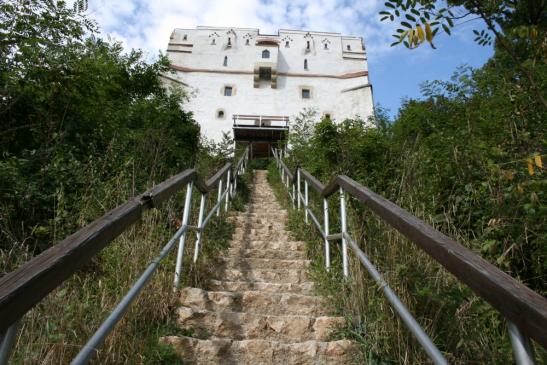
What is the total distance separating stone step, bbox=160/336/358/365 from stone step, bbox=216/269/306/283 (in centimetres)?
120

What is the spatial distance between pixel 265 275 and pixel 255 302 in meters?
0.63

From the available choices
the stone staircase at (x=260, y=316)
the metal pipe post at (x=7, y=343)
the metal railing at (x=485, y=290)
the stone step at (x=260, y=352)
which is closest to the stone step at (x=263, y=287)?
the stone staircase at (x=260, y=316)

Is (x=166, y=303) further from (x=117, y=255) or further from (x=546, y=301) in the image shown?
(x=546, y=301)

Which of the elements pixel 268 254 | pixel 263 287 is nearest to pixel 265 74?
pixel 268 254

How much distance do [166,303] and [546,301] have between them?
6.61ft

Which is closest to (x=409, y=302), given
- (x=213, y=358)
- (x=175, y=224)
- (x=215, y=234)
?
(x=213, y=358)

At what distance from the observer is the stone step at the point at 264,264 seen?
3582 millimetres

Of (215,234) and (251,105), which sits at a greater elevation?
(251,105)

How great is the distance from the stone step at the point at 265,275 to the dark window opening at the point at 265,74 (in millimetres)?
23967

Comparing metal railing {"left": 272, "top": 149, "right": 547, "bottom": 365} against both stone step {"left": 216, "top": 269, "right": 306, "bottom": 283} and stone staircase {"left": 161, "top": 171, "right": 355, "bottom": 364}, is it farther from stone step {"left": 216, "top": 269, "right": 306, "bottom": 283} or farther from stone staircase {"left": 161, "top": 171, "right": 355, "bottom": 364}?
stone step {"left": 216, "top": 269, "right": 306, "bottom": 283}

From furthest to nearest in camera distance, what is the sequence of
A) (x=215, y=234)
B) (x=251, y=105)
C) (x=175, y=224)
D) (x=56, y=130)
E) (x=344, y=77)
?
(x=344, y=77) < (x=251, y=105) < (x=56, y=130) < (x=215, y=234) < (x=175, y=224)

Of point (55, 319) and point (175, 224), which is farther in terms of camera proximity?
point (175, 224)

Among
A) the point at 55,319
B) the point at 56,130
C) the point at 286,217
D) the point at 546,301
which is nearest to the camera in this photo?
the point at 546,301

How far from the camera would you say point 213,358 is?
6.75 ft
